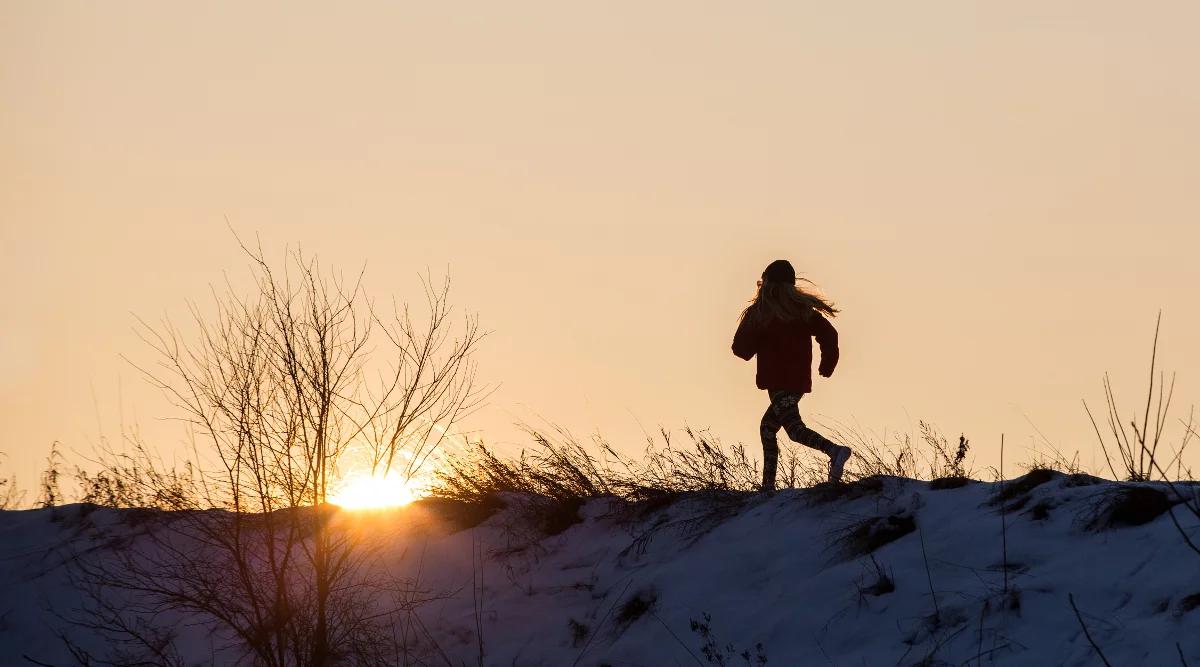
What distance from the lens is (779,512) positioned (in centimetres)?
738

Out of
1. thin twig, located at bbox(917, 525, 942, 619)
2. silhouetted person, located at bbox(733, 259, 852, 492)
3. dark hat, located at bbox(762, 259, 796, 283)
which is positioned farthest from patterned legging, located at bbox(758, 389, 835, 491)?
thin twig, located at bbox(917, 525, 942, 619)

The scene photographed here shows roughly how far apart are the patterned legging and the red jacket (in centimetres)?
8

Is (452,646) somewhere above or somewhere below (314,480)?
below

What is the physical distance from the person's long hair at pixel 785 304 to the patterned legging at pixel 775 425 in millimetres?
568

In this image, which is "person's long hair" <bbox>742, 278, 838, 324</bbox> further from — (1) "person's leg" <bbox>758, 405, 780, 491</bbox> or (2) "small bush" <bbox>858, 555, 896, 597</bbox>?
(2) "small bush" <bbox>858, 555, 896, 597</bbox>

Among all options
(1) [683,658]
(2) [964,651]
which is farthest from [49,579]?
(2) [964,651]

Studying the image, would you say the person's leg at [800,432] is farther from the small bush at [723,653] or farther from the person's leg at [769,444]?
the small bush at [723,653]

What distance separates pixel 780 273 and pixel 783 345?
600mm

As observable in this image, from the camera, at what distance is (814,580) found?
20.8 feet

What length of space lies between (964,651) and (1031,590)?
49cm

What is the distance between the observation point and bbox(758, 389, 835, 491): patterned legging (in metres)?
8.10

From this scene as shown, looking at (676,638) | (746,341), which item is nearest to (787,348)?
(746,341)

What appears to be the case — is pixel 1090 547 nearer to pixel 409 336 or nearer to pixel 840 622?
pixel 840 622

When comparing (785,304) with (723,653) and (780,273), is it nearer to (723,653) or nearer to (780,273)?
(780,273)
